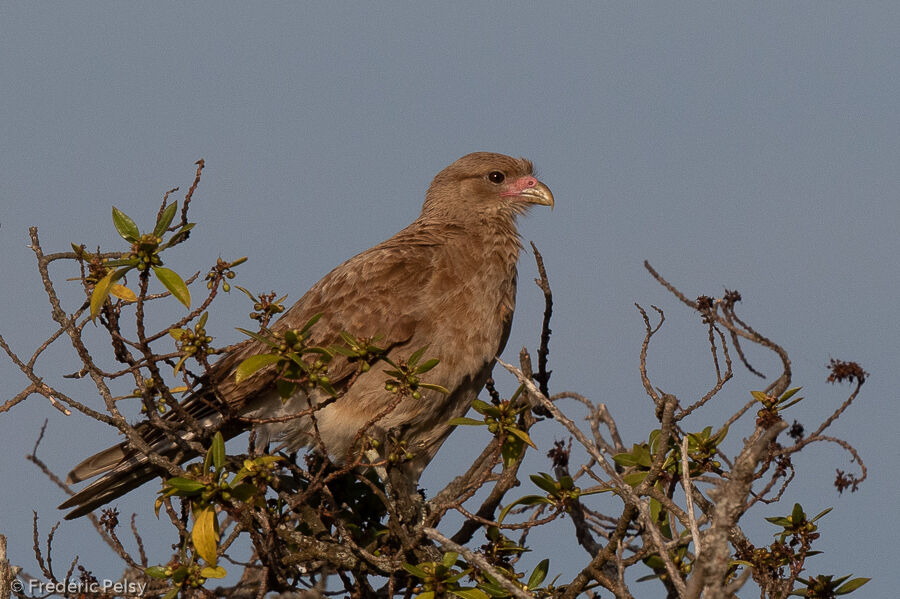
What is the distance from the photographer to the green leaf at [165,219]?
3715mm

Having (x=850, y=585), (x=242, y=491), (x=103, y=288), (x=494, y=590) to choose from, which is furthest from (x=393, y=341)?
(x=850, y=585)

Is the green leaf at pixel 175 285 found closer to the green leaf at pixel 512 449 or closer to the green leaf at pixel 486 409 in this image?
the green leaf at pixel 486 409

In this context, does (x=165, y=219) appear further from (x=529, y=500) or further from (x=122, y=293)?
(x=529, y=500)

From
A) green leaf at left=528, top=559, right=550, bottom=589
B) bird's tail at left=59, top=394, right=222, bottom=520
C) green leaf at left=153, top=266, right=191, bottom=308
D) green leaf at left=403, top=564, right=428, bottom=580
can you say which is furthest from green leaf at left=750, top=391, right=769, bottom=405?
bird's tail at left=59, top=394, right=222, bottom=520

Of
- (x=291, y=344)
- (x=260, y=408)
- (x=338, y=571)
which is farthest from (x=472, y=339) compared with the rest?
(x=291, y=344)

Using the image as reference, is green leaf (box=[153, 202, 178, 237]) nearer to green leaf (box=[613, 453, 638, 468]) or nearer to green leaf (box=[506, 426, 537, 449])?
green leaf (box=[506, 426, 537, 449])

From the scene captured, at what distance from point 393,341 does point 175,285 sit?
2.50 m

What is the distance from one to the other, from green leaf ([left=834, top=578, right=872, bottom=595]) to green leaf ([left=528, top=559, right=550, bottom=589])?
1386mm

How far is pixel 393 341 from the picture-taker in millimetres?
5996

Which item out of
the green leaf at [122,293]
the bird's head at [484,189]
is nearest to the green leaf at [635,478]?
the green leaf at [122,293]

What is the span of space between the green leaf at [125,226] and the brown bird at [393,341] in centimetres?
186

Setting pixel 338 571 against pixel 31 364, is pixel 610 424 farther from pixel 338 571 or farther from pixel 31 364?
pixel 31 364

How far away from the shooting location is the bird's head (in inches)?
290

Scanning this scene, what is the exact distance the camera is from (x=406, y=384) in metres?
4.04
